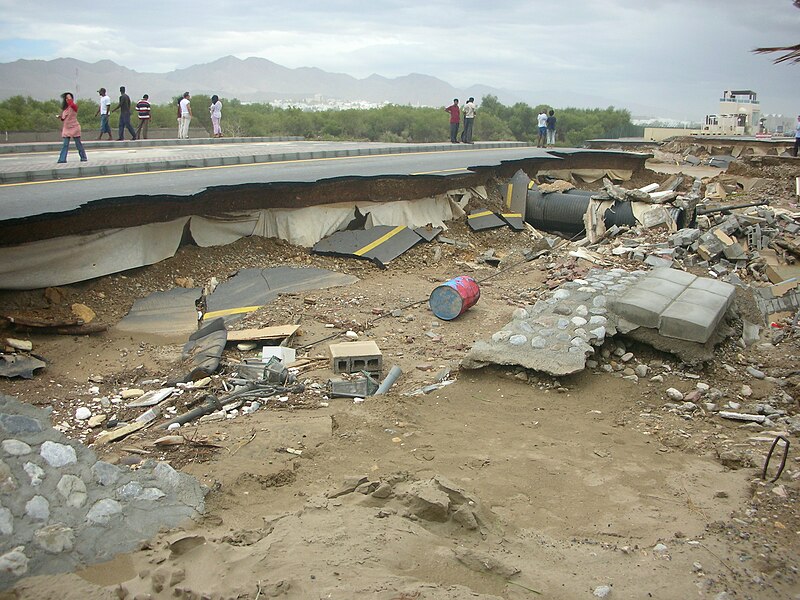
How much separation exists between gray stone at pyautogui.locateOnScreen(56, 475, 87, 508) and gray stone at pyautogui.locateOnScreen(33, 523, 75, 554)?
8.7 inches

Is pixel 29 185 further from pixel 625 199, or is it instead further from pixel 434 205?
pixel 625 199

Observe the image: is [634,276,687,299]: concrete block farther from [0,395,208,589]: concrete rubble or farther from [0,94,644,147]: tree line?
[0,94,644,147]: tree line

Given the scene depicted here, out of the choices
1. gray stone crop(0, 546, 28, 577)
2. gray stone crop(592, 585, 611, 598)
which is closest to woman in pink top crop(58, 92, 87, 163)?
gray stone crop(0, 546, 28, 577)

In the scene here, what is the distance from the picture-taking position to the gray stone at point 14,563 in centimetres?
305

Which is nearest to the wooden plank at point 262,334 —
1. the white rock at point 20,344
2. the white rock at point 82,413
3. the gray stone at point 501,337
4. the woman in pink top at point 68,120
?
the white rock at point 82,413

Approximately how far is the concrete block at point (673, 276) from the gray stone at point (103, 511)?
6677 mm

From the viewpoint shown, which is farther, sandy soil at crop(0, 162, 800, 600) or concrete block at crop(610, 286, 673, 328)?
concrete block at crop(610, 286, 673, 328)

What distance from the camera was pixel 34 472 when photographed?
3.63m

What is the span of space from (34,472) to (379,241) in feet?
26.5

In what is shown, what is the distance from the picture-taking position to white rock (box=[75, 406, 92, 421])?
236 inches

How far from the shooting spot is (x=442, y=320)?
873 cm

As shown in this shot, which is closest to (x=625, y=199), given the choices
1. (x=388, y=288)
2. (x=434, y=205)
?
(x=434, y=205)

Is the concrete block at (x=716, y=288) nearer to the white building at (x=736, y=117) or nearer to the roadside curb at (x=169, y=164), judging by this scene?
the roadside curb at (x=169, y=164)

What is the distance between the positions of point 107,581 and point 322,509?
3.90 ft
